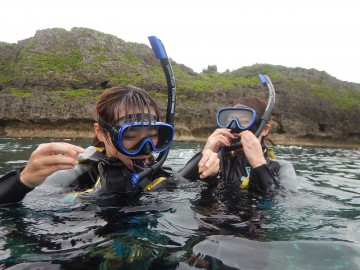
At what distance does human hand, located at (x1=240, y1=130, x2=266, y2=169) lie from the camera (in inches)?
108

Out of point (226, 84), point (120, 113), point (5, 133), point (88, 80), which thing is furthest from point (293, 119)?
point (120, 113)

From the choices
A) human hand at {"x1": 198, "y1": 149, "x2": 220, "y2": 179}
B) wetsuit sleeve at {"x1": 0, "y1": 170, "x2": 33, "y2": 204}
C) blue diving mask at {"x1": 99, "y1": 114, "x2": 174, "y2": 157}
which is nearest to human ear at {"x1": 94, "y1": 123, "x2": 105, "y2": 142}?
blue diving mask at {"x1": 99, "y1": 114, "x2": 174, "y2": 157}

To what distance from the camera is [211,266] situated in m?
1.35

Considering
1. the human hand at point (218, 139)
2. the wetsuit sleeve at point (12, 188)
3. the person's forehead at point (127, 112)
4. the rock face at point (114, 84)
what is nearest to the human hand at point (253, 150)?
the human hand at point (218, 139)

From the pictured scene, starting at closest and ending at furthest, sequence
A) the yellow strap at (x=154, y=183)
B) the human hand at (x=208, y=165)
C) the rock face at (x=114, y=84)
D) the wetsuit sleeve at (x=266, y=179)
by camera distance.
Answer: the human hand at (x=208, y=165) < the yellow strap at (x=154, y=183) < the wetsuit sleeve at (x=266, y=179) < the rock face at (x=114, y=84)

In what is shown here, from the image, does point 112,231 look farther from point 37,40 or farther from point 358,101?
point 358,101

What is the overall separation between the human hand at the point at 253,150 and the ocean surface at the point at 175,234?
0.40 metres

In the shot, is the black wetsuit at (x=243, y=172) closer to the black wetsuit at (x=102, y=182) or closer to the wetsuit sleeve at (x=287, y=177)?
the wetsuit sleeve at (x=287, y=177)

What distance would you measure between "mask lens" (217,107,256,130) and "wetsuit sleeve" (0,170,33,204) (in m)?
2.13

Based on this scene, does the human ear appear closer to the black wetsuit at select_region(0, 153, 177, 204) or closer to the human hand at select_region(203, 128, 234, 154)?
the black wetsuit at select_region(0, 153, 177, 204)

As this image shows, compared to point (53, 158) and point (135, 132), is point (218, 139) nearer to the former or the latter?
point (135, 132)

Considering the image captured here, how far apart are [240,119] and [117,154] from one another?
161 centimetres

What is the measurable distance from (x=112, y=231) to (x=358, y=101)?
37350mm

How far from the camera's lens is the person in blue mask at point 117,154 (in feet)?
Result: 6.36
